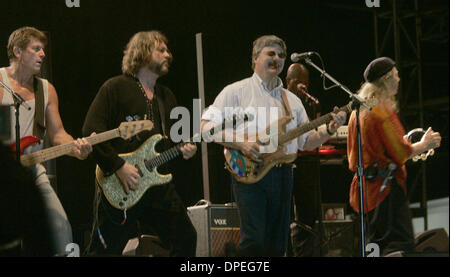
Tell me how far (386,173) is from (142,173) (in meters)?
1.83

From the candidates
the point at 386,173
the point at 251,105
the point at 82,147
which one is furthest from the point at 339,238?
the point at 82,147

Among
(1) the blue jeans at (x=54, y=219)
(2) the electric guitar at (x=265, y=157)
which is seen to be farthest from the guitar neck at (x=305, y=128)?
(1) the blue jeans at (x=54, y=219)

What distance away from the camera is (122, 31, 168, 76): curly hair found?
4.47 metres

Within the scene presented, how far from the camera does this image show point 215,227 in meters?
5.14

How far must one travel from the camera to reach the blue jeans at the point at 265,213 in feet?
14.2

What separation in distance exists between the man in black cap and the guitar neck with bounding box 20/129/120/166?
1854mm

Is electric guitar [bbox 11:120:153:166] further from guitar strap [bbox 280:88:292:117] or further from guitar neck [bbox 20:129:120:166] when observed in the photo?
guitar strap [bbox 280:88:292:117]

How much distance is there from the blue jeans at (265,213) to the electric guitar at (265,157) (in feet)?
0.15

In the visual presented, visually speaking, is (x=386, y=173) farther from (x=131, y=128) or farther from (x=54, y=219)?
(x=54, y=219)

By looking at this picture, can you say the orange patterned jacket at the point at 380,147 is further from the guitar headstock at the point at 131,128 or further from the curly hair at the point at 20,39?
the curly hair at the point at 20,39

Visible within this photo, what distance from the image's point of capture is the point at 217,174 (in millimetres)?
5422

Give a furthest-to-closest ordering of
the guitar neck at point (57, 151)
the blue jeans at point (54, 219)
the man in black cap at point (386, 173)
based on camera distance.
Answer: the man in black cap at point (386, 173) < the guitar neck at point (57, 151) < the blue jeans at point (54, 219)

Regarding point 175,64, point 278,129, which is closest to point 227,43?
point 175,64

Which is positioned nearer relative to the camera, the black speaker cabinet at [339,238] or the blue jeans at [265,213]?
the blue jeans at [265,213]
